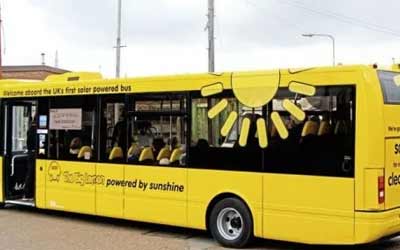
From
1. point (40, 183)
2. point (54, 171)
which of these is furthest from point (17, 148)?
point (54, 171)

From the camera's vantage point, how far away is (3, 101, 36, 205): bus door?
13.6 meters

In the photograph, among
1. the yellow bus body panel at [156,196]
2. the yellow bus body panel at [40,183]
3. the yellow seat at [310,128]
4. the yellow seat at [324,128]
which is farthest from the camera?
the yellow bus body panel at [40,183]

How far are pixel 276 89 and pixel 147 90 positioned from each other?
252 centimetres

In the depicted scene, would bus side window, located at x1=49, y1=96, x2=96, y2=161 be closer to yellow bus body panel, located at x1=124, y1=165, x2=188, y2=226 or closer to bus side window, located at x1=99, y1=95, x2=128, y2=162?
bus side window, located at x1=99, y1=95, x2=128, y2=162

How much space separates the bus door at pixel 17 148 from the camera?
44.7ft

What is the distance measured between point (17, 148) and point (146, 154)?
12.8 ft

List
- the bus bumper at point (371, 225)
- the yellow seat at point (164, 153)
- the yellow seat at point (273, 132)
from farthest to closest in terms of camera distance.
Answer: the yellow seat at point (164, 153)
the yellow seat at point (273, 132)
the bus bumper at point (371, 225)

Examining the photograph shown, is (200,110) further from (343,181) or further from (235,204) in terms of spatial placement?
(343,181)

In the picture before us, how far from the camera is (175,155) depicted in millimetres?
10828

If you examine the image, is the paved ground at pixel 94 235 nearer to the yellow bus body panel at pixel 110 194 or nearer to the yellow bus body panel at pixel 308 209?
the yellow bus body panel at pixel 110 194

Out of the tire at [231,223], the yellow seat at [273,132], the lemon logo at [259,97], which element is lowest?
the tire at [231,223]

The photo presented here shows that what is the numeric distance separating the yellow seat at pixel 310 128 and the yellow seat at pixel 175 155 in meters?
2.27

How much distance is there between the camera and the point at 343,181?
885 cm

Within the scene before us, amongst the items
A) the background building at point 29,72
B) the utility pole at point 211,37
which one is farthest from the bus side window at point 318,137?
the background building at point 29,72
